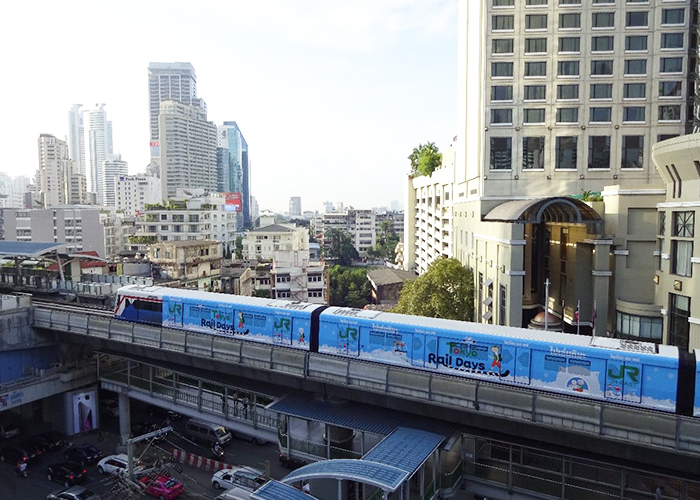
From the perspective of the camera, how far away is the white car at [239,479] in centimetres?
2483

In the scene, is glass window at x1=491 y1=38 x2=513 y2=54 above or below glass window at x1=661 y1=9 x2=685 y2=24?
below

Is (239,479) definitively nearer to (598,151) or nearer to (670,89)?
(598,151)

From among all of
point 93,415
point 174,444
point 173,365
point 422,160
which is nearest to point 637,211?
point 173,365

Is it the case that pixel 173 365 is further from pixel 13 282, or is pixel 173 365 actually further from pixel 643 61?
pixel 643 61

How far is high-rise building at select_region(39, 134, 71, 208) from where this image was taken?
162m

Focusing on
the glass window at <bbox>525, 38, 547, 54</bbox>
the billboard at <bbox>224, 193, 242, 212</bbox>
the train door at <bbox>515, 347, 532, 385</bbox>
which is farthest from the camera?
the billboard at <bbox>224, 193, 242, 212</bbox>

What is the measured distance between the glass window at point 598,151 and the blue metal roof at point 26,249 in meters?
42.3

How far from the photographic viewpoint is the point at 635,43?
40.1 meters

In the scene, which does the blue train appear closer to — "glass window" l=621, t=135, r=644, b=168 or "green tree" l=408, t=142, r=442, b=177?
"glass window" l=621, t=135, r=644, b=168

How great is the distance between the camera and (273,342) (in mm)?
26453

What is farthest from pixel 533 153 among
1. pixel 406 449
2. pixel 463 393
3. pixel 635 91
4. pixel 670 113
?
pixel 406 449

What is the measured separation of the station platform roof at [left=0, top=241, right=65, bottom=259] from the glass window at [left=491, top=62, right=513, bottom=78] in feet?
121

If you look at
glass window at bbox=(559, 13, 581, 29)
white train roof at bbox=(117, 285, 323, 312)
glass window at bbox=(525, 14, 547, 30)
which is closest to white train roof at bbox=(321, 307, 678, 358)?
white train roof at bbox=(117, 285, 323, 312)

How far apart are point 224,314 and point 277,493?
12978mm
